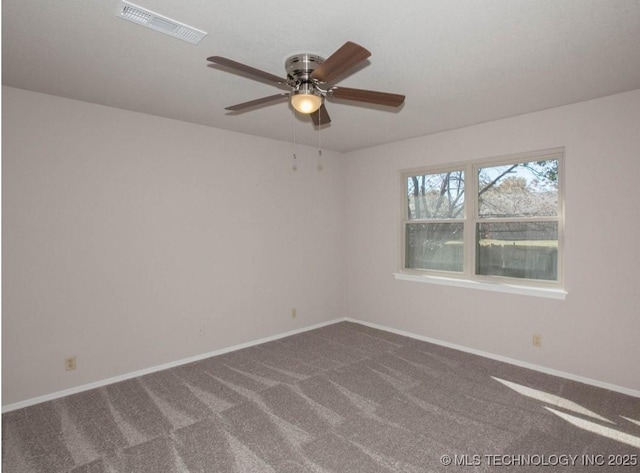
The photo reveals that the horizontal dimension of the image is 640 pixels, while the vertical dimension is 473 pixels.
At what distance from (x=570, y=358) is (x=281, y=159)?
3777mm

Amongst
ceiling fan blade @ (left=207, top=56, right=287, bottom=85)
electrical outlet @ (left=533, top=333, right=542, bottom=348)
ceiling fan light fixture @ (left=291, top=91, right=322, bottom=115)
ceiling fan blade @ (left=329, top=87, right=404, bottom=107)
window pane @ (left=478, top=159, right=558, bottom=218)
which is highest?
ceiling fan blade @ (left=207, top=56, right=287, bottom=85)

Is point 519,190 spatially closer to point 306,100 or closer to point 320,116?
point 320,116

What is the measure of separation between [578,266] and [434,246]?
1.58 m

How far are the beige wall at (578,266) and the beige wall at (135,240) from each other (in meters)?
1.82

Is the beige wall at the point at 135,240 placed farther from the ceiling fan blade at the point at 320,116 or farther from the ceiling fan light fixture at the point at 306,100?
the ceiling fan light fixture at the point at 306,100

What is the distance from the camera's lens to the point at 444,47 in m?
2.60

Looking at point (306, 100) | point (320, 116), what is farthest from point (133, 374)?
point (306, 100)

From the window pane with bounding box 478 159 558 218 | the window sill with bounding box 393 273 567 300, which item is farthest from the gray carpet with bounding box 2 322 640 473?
the window pane with bounding box 478 159 558 218

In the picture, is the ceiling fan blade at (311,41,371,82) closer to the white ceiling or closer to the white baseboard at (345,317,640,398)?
the white ceiling

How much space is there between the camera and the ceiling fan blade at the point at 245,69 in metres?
2.16

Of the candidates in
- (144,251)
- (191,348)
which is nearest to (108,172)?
(144,251)

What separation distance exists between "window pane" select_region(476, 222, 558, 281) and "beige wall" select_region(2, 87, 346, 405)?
2226 millimetres

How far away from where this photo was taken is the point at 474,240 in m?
4.51

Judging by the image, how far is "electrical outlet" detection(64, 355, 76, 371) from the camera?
348cm
